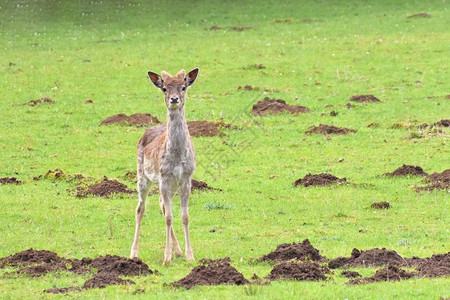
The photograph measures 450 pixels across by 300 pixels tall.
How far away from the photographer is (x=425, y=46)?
138ft

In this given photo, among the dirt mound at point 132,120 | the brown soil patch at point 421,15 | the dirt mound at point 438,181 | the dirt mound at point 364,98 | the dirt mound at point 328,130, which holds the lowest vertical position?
the dirt mound at point 438,181

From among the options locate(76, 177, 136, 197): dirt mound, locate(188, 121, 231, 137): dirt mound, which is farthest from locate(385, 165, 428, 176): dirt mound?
locate(188, 121, 231, 137): dirt mound

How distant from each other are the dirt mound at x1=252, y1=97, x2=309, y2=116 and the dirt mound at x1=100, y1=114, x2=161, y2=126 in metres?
4.15

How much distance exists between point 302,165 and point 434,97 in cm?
1071

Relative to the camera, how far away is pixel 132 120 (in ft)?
99.7

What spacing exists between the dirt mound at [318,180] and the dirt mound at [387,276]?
8.88 m

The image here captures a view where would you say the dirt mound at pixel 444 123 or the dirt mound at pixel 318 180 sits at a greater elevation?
the dirt mound at pixel 444 123

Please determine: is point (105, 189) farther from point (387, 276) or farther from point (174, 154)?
point (387, 276)

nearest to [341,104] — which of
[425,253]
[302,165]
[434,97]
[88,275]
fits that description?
[434,97]

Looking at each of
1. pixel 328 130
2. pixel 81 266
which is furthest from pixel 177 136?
pixel 328 130

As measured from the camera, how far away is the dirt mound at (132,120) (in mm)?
30203

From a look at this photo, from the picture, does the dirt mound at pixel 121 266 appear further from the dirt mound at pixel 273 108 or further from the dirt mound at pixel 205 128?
the dirt mound at pixel 273 108

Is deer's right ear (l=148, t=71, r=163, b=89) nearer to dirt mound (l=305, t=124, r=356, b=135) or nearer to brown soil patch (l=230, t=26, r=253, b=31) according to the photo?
dirt mound (l=305, t=124, r=356, b=135)

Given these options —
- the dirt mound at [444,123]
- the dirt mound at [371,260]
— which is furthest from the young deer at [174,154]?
the dirt mound at [444,123]
